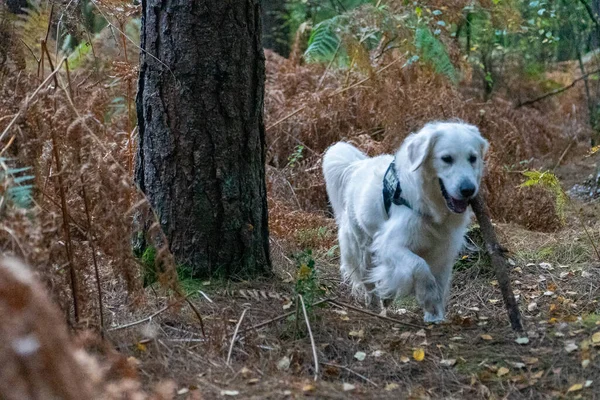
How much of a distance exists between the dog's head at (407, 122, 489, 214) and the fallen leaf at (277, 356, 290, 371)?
1.54 m

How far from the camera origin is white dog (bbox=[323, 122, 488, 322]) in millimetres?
4484

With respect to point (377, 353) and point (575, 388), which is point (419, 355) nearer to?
point (377, 353)

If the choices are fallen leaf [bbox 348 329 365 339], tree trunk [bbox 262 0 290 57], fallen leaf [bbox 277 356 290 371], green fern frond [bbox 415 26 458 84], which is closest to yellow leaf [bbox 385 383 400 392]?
fallen leaf [bbox 277 356 290 371]

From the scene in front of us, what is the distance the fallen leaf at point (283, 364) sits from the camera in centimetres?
346

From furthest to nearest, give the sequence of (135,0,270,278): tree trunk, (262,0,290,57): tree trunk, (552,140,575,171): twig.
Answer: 1. (262,0,290,57): tree trunk
2. (552,140,575,171): twig
3. (135,0,270,278): tree trunk

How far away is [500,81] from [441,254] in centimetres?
931

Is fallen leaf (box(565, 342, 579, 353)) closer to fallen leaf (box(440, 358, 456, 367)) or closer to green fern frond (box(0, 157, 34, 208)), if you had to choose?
fallen leaf (box(440, 358, 456, 367))

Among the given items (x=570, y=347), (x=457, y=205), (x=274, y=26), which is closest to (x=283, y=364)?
(x=570, y=347)

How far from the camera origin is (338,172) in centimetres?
590

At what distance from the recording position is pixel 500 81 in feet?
43.7

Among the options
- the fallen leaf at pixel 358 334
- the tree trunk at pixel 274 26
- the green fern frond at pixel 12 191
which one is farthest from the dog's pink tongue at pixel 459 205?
the tree trunk at pixel 274 26

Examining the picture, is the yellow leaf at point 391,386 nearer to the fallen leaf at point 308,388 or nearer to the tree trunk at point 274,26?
the fallen leaf at point 308,388

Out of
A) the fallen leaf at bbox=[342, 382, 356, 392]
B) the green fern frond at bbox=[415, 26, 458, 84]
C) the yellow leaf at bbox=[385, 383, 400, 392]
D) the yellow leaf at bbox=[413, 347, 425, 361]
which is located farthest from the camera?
the green fern frond at bbox=[415, 26, 458, 84]

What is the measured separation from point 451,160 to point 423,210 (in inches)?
15.5
